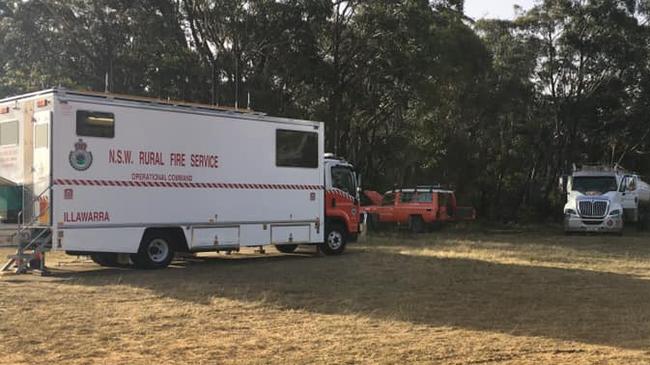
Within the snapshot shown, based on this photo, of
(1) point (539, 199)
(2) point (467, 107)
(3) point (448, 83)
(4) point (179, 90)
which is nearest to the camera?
(4) point (179, 90)

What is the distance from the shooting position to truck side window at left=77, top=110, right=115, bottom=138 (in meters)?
12.9

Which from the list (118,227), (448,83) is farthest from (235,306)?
(448,83)

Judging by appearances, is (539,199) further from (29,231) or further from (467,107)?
(29,231)

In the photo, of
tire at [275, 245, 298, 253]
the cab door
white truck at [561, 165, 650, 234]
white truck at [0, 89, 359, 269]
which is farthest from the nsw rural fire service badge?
the cab door

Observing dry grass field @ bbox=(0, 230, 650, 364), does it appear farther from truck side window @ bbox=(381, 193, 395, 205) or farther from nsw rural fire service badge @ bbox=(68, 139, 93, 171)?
truck side window @ bbox=(381, 193, 395, 205)

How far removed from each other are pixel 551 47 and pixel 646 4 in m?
5.05

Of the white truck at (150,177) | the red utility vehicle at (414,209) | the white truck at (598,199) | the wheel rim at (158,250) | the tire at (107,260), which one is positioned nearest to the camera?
the white truck at (150,177)

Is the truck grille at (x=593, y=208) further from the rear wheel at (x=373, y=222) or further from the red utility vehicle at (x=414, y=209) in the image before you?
the rear wheel at (x=373, y=222)

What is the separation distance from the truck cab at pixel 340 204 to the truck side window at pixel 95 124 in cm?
602

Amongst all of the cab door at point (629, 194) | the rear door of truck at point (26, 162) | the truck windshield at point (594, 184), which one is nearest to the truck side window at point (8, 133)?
the rear door of truck at point (26, 162)

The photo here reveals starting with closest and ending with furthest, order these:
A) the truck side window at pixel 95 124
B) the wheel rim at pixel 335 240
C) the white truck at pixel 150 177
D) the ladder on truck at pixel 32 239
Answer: the ladder on truck at pixel 32 239 < the white truck at pixel 150 177 < the truck side window at pixel 95 124 < the wheel rim at pixel 335 240

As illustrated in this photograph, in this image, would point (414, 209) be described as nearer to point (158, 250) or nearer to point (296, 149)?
point (296, 149)

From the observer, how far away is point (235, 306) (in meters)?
10.0

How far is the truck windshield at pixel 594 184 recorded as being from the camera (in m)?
28.6
